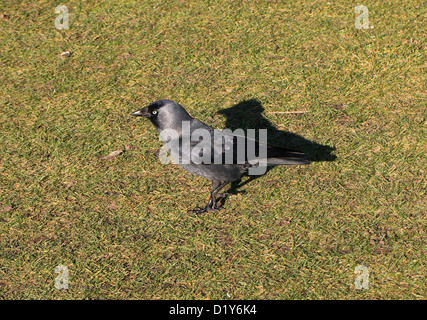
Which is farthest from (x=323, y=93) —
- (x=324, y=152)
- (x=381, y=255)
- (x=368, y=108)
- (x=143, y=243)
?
(x=143, y=243)

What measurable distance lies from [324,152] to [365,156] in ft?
1.60

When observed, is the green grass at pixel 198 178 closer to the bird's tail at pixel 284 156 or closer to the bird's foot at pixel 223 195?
the bird's foot at pixel 223 195

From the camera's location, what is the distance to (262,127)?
6.90 m

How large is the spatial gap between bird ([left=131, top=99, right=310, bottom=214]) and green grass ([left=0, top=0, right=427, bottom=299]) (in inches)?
15.7

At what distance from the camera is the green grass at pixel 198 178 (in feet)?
16.8

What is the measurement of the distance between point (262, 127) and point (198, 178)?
48.0 inches

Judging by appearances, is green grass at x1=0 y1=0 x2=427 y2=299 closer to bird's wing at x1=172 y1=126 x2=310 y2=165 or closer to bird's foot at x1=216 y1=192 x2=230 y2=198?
bird's foot at x1=216 y1=192 x2=230 y2=198

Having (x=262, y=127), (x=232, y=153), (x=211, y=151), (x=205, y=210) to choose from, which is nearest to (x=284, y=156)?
(x=232, y=153)

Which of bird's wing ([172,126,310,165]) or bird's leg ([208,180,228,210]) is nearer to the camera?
bird's wing ([172,126,310,165])

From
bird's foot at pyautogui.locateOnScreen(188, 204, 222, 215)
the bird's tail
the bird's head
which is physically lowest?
bird's foot at pyautogui.locateOnScreen(188, 204, 222, 215)

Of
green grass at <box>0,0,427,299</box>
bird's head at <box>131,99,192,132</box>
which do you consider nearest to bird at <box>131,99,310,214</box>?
bird's head at <box>131,99,192,132</box>

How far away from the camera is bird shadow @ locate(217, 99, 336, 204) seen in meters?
6.37

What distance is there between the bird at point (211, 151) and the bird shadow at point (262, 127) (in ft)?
1.33

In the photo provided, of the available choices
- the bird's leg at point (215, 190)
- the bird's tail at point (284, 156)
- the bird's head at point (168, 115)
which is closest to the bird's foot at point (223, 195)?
the bird's leg at point (215, 190)
